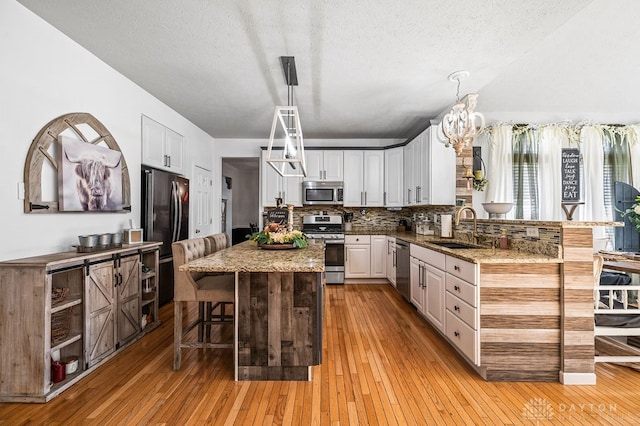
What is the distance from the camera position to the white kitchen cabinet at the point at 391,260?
4.71 m

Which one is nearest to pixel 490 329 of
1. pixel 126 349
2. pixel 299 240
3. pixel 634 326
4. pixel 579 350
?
pixel 579 350

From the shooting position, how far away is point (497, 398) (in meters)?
1.99

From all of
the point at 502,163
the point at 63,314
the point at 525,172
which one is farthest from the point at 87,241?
the point at 525,172

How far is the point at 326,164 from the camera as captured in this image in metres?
5.49

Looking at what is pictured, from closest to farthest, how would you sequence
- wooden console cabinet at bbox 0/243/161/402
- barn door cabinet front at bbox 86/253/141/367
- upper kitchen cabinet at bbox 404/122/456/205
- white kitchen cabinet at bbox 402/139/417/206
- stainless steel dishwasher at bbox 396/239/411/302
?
wooden console cabinet at bbox 0/243/161/402
barn door cabinet front at bbox 86/253/141/367
stainless steel dishwasher at bbox 396/239/411/302
upper kitchen cabinet at bbox 404/122/456/205
white kitchen cabinet at bbox 402/139/417/206

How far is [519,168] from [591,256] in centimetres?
284

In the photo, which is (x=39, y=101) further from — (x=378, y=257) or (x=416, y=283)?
(x=378, y=257)

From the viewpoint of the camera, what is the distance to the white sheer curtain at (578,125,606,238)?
14.6 feet

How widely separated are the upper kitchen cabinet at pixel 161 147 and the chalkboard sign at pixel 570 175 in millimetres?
5763

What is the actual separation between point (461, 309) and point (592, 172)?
12.6 feet

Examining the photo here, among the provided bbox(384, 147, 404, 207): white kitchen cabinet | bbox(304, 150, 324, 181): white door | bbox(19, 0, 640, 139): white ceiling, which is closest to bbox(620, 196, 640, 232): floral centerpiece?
bbox(19, 0, 640, 139): white ceiling

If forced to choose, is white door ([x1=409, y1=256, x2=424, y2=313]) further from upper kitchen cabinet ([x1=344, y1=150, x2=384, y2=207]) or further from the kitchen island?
upper kitchen cabinet ([x1=344, y1=150, x2=384, y2=207])

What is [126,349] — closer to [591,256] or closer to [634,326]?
[591,256]

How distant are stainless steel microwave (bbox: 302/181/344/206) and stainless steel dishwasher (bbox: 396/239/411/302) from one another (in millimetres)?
1466
